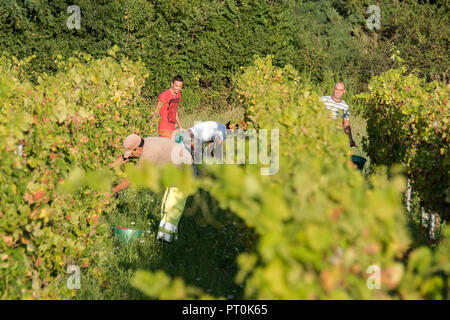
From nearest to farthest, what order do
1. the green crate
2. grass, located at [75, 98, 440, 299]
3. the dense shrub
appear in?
1. the dense shrub
2. grass, located at [75, 98, 440, 299]
3. the green crate

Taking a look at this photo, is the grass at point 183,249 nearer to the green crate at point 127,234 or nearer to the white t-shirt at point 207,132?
the green crate at point 127,234

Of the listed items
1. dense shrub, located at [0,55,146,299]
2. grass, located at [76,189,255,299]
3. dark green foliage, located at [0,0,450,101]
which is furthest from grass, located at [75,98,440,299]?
dark green foliage, located at [0,0,450,101]

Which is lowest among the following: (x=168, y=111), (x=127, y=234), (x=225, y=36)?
(x=127, y=234)

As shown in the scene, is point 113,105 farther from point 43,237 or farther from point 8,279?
point 8,279

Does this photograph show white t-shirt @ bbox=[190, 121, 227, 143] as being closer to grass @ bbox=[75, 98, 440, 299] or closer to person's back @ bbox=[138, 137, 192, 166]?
grass @ bbox=[75, 98, 440, 299]

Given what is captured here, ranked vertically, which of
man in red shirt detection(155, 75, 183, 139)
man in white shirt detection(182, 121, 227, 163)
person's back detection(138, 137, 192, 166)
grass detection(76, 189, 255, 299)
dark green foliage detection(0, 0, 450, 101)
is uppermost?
dark green foliage detection(0, 0, 450, 101)

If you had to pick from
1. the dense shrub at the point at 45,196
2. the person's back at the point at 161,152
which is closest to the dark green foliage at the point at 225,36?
the person's back at the point at 161,152

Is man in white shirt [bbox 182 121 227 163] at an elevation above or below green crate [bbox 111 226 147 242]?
above

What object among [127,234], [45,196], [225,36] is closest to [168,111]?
[127,234]

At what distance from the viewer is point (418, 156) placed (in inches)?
259

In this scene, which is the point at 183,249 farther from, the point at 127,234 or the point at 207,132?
the point at 207,132

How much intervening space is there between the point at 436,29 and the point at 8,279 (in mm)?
21069

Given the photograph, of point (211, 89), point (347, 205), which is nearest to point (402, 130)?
point (347, 205)

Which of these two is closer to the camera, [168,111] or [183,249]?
[183,249]
